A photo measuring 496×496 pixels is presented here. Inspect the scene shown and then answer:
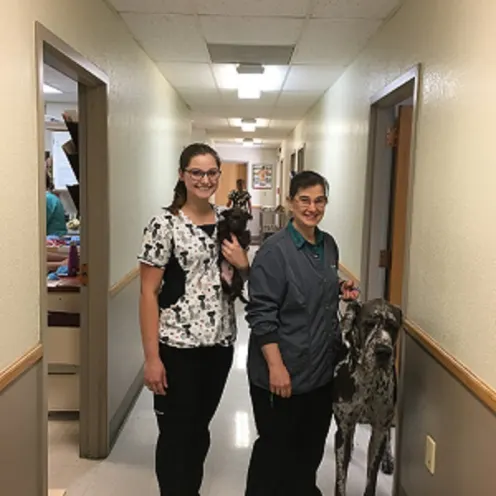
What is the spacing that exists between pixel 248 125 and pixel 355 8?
5711 mm

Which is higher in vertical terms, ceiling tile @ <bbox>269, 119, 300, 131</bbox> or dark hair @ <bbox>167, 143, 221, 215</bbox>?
ceiling tile @ <bbox>269, 119, 300, 131</bbox>

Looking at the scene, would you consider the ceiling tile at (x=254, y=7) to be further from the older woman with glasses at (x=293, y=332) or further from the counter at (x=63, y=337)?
the counter at (x=63, y=337)

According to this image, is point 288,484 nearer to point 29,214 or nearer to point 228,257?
point 228,257

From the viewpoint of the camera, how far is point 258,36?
3.33 meters

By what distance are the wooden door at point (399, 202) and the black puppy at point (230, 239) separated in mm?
1387

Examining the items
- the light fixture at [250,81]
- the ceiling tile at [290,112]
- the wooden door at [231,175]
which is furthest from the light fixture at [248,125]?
the wooden door at [231,175]

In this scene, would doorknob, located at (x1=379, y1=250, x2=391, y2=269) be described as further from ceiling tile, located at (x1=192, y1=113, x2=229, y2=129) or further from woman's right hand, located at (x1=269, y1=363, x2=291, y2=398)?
ceiling tile, located at (x1=192, y1=113, x2=229, y2=129)

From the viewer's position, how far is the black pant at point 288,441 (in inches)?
75.2

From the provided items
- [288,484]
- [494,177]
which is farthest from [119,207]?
[494,177]

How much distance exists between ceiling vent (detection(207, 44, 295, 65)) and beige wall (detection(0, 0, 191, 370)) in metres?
0.49

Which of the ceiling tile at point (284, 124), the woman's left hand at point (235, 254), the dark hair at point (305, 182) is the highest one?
the ceiling tile at point (284, 124)

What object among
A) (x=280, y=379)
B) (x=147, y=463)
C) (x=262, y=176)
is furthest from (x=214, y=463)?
(x=262, y=176)

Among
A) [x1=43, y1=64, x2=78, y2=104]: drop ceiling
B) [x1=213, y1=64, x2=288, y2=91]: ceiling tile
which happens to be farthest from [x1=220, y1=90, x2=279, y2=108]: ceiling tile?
[x1=43, y1=64, x2=78, y2=104]: drop ceiling

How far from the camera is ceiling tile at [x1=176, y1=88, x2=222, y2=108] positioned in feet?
17.7
